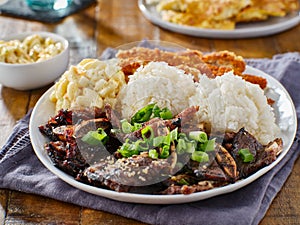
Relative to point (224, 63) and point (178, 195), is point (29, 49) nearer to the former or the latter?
point (224, 63)

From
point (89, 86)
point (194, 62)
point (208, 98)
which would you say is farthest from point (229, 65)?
point (89, 86)

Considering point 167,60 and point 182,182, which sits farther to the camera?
point 167,60

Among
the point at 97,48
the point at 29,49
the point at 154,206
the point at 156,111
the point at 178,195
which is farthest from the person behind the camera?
the point at 97,48

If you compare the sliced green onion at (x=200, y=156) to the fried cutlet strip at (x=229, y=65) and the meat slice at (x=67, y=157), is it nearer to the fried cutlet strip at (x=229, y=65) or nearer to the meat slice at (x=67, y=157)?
the meat slice at (x=67, y=157)

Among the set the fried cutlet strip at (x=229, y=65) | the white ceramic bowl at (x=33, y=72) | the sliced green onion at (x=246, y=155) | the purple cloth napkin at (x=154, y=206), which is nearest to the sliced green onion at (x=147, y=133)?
the purple cloth napkin at (x=154, y=206)

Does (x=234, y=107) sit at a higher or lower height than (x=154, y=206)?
higher

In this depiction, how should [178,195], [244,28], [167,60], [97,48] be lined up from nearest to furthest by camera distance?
1. [178,195]
2. [167,60]
3. [97,48]
4. [244,28]

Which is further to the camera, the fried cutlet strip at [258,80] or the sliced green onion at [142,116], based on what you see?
the fried cutlet strip at [258,80]

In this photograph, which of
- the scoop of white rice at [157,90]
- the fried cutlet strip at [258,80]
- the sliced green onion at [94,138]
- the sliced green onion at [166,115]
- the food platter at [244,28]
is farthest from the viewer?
the food platter at [244,28]
